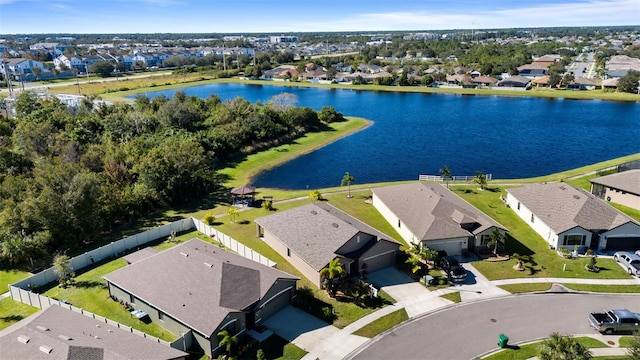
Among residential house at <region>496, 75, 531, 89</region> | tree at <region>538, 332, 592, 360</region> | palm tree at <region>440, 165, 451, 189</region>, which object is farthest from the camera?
residential house at <region>496, 75, 531, 89</region>

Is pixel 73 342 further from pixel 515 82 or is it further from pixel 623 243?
pixel 515 82

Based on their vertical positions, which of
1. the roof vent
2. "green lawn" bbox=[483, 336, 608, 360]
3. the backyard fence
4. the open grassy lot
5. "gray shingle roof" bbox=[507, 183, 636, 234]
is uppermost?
"gray shingle roof" bbox=[507, 183, 636, 234]

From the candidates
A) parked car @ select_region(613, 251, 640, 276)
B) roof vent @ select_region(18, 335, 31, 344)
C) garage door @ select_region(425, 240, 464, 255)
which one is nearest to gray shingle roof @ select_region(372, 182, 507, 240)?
garage door @ select_region(425, 240, 464, 255)

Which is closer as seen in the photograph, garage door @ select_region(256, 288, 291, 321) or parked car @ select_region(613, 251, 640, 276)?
garage door @ select_region(256, 288, 291, 321)

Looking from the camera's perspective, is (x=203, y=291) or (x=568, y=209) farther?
(x=568, y=209)

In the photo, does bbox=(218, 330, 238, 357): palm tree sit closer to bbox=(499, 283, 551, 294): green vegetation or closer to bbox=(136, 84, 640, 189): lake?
bbox=(499, 283, 551, 294): green vegetation

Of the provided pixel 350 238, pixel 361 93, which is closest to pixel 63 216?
pixel 350 238

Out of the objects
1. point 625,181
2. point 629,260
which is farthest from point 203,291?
point 625,181
